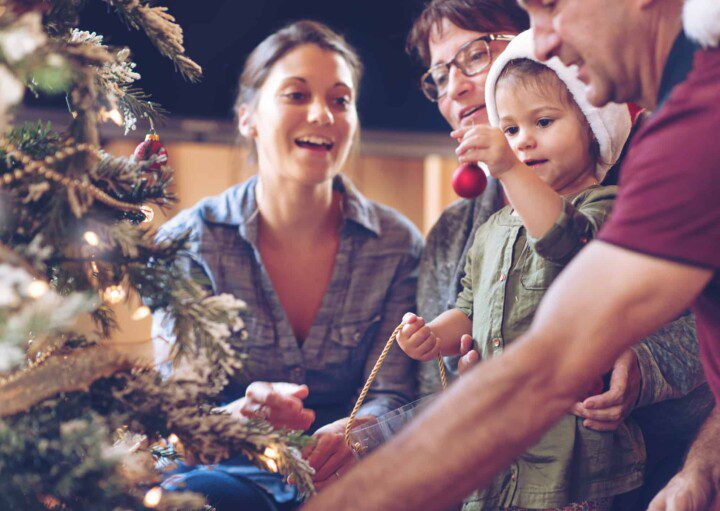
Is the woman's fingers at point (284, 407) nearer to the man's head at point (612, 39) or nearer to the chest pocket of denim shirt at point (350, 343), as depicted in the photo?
the chest pocket of denim shirt at point (350, 343)

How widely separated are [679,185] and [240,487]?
103 centimetres

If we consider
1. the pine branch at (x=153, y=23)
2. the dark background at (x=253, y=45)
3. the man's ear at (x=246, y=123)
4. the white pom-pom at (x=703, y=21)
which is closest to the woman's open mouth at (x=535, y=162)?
the white pom-pom at (x=703, y=21)

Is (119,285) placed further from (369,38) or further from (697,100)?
(369,38)

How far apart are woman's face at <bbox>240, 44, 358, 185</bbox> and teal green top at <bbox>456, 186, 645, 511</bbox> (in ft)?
1.98

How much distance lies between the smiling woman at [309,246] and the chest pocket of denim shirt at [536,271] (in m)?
0.48

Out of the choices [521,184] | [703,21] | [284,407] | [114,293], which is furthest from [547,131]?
[114,293]

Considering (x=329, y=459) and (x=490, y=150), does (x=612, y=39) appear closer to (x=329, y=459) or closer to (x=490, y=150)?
(x=490, y=150)

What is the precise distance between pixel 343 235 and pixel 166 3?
1.68 meters

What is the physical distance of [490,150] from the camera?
1.02m

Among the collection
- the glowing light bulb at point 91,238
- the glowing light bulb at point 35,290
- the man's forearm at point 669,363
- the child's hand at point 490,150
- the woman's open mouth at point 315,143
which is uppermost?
the child's hand at point 490,150

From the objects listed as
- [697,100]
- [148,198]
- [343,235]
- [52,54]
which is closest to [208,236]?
[343,235]

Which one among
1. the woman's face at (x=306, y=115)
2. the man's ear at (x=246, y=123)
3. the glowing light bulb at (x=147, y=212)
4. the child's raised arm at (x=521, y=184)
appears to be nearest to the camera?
the glowing light bulb at (x=147, y=212)

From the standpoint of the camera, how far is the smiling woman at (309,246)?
5.17 feet

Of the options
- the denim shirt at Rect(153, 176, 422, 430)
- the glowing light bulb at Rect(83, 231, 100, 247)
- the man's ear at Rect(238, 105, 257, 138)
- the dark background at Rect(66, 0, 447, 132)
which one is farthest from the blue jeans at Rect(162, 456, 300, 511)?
the dark background at Rect(66, 0, 447, 132)
